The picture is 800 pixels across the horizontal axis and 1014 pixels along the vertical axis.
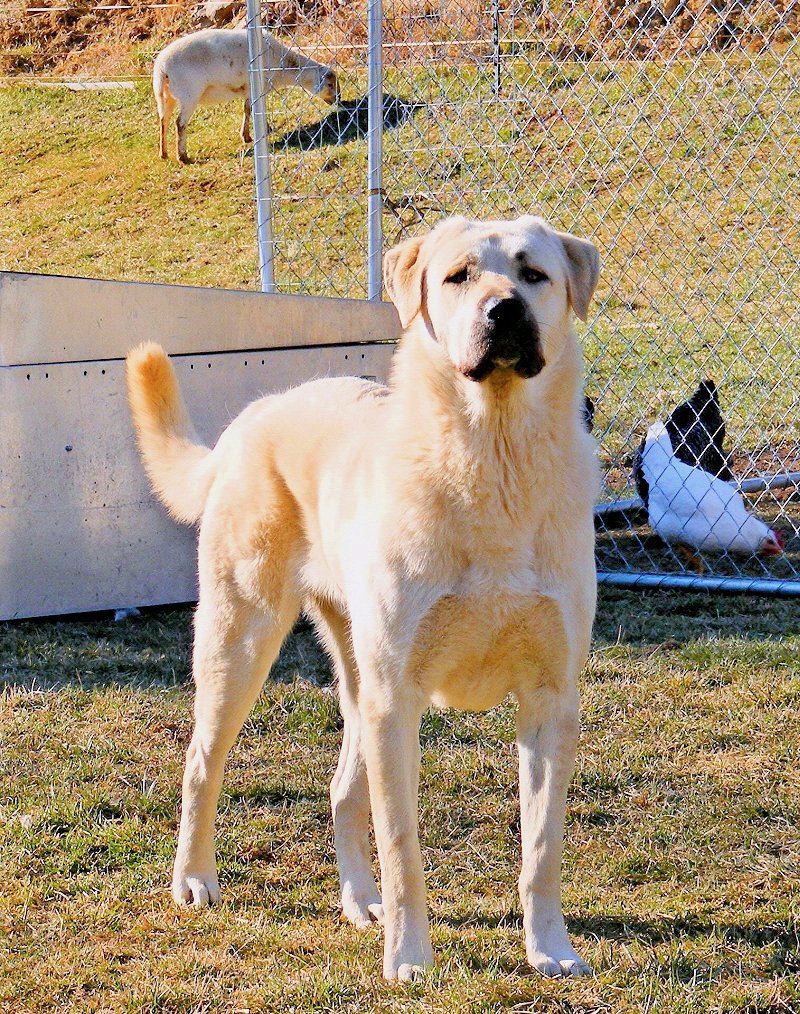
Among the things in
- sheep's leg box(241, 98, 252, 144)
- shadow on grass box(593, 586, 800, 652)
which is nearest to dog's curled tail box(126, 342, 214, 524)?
shadow on grass box(593, 586, 800, 652)

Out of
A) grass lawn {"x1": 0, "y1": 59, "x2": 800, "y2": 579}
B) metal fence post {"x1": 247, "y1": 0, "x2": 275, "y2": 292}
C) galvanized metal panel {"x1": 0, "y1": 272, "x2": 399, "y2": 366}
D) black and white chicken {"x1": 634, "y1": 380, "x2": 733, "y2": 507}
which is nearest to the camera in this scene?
galvanized metal panel {"x1": 0, "y1": 272, "x2": 399, "y2": 366}

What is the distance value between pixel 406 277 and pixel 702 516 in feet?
10.0

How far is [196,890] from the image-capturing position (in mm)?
2787

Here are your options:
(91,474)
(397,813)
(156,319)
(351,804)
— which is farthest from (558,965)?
(156,319)

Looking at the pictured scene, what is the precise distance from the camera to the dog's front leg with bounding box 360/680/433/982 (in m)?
2.30

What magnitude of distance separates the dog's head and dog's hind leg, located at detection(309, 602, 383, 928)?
782 mm

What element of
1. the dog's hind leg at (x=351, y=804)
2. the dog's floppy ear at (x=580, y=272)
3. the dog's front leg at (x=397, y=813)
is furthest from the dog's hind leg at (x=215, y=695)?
the dog's floppy ear at (x=580, y=272)

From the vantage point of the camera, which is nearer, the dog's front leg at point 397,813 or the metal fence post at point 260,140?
the dog's front leg at point 397,813

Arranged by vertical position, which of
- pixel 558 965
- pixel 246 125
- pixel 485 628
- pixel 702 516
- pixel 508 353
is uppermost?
pixel 508 353

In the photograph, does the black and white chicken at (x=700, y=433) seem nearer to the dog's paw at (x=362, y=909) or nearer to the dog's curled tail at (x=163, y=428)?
the dog's curled tail at (x=163, y=428)

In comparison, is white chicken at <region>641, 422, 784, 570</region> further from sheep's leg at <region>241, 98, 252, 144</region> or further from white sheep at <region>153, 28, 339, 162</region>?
white sheep at <region>153, 28, 339, 162</region>

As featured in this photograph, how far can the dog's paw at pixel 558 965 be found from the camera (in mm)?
2371

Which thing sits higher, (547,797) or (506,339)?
(506,339)

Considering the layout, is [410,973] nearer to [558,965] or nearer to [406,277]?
[558,965]
